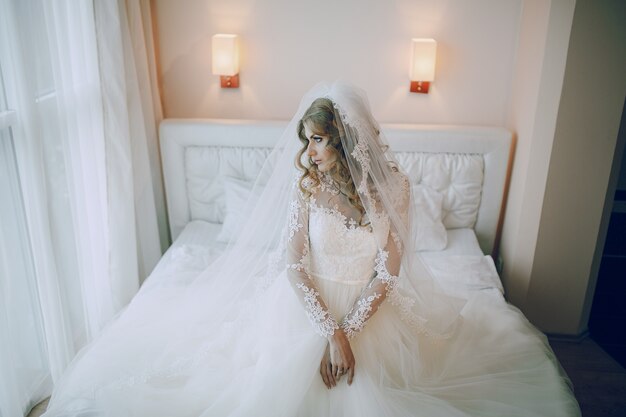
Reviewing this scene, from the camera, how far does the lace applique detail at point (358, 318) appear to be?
2070 mm

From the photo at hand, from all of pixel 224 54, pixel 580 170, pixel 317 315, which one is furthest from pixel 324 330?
pixel 224 54

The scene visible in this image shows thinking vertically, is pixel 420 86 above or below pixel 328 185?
above

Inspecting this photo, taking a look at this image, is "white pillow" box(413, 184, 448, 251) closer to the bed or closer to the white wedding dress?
the bed

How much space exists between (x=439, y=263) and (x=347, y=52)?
142 centimetres

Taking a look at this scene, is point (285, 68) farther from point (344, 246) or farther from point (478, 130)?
point (344, 246)

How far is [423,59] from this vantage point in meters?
3.27

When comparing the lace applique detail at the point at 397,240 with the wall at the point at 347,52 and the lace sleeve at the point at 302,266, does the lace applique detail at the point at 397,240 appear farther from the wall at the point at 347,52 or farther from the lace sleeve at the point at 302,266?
the wall at the point at 347,52

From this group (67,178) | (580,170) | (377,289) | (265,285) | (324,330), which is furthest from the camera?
(580,170)

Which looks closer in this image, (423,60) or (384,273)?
(384,273)

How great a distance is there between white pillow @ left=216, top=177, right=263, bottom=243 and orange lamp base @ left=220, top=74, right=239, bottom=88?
61cm

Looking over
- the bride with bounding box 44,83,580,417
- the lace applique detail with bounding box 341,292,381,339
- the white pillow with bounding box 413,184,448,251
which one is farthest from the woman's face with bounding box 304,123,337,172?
the white pillow with bounding box 413,184,448,251

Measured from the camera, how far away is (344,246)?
7.20 ft

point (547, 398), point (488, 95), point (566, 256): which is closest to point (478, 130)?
point (488, 95)

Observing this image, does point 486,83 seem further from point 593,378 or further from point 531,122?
point 593,378
